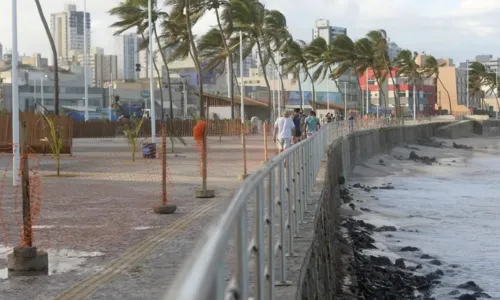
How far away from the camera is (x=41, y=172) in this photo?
68.2 ft

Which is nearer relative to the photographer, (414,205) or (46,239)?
(46,239)

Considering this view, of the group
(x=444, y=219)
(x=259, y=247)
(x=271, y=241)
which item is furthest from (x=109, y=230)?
(x=444, y=219)

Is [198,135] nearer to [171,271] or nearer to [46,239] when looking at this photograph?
[46,239]

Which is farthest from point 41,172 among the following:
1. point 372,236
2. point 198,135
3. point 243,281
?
point 243,281

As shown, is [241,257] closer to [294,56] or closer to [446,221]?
[446,221]

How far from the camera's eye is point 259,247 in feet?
14.5

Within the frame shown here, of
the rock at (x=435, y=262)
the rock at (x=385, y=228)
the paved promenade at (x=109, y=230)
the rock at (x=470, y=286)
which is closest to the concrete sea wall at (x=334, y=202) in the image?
the rock at (x=385, y=228)

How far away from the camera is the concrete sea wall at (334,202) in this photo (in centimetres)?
726

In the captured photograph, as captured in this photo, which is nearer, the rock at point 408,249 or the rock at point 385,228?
the rock at point 408,249

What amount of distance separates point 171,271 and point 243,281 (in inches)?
152

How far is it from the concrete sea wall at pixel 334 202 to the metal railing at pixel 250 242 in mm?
→ 308

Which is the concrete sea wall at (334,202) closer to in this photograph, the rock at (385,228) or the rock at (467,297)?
the rock at (385,228)

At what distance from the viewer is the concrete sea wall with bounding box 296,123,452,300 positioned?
23.8ft

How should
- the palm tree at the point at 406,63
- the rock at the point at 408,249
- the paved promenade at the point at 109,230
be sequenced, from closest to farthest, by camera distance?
the paved promenade at the point at 109,230
the rock at the point at 408,249
the palm tree at the point at 406,63
